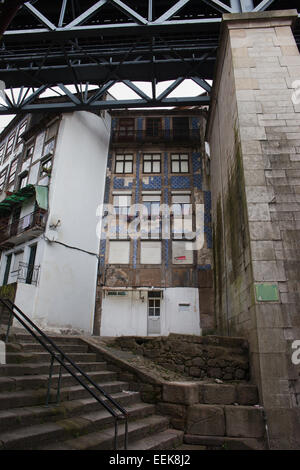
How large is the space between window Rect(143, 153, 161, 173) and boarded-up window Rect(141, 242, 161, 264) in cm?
412

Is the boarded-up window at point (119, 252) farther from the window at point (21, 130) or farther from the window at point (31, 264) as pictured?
the window at point (21, 130)

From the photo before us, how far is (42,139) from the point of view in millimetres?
15656

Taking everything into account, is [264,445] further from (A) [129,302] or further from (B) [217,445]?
(A) [129,302]

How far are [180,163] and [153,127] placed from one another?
2776 mm

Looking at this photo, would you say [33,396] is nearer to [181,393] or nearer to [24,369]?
[24,369]

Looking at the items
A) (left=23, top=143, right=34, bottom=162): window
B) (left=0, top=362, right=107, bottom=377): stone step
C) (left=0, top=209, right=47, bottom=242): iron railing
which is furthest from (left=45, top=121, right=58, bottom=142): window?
(left=0, top=362, right=107, bottom=377): stone step

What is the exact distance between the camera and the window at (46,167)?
13.7 meters

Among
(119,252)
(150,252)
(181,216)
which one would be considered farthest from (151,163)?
(119,252)

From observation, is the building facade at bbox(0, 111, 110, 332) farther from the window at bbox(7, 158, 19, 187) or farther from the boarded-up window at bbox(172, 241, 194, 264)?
the boarded-up window at bbox(172, 241, 194, 264)

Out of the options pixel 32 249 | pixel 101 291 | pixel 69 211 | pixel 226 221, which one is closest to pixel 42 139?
pixel 69 211

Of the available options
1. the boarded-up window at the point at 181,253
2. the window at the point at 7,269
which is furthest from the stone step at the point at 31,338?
the window at the point at 7,269

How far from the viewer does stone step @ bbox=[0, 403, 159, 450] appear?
301 cm

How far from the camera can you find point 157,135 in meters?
16.0

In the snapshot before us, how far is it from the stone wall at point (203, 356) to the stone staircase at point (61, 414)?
1175mm
